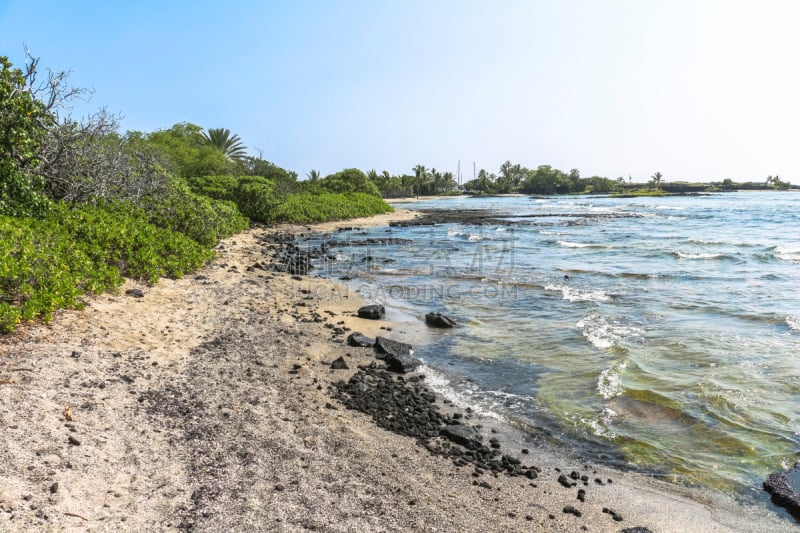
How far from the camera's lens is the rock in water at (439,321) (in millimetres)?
11688

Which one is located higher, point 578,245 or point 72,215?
point 72,215

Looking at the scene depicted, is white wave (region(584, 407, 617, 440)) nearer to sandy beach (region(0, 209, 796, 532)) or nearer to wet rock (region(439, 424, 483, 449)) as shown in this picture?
sandy beach (region(0, 209, 796, 532))

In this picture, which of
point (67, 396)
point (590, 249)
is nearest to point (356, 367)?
point (67, 396)

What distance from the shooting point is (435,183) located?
136 m

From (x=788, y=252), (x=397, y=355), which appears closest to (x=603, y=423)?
(x=397, y=355)

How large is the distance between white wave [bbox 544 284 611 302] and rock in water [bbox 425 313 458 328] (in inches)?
193

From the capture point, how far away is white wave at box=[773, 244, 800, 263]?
23922 mm

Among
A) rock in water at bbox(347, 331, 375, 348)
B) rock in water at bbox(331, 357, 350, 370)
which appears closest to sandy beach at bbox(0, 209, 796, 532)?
rock in water at bbox(331, 357, 350, 370)

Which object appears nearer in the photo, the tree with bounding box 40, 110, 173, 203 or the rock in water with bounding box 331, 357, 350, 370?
the rock in water with bounding box 331, 357, 350, 370

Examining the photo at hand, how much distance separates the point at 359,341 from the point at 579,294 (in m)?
8.79

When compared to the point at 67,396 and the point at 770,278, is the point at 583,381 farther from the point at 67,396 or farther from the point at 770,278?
the point at 770,278

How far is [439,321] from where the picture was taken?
11719 mm

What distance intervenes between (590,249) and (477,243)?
21.7ft

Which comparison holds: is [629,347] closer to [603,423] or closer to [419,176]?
[603,423]
